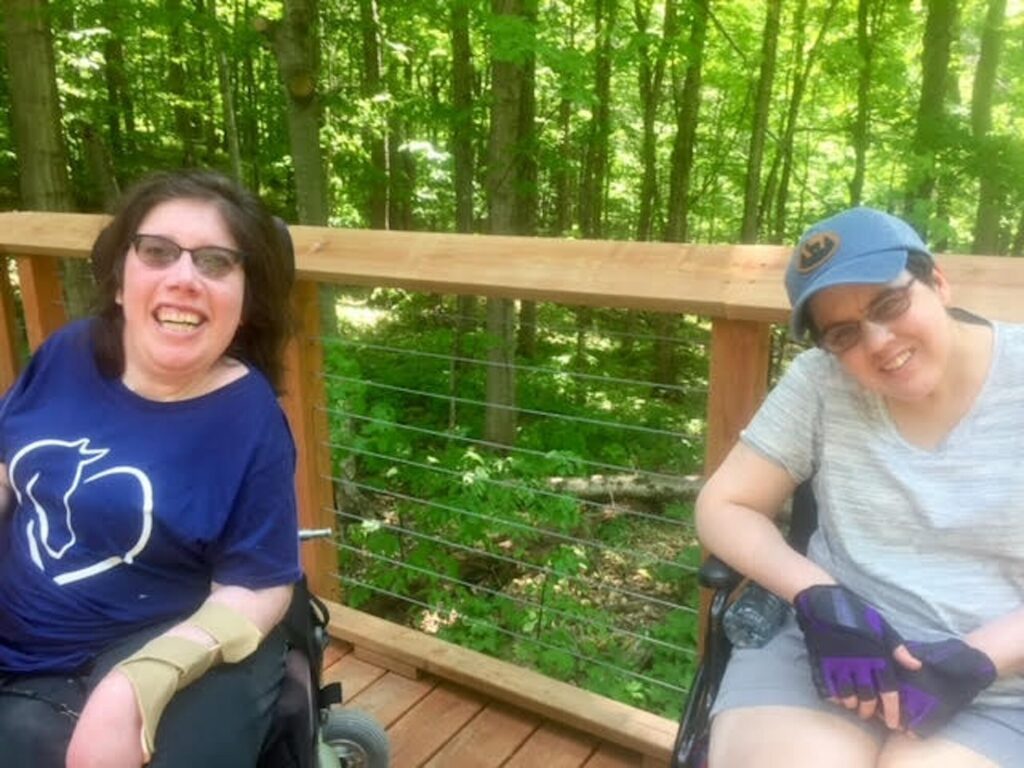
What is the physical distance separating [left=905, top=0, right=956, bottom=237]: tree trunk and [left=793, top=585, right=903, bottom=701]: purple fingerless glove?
4233mm

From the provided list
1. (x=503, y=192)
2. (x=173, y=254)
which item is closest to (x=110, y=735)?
(x=173, y=254)

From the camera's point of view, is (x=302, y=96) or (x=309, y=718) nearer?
(x=309, y=718)

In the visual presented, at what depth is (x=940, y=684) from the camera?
3.76ft

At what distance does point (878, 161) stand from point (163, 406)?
6.76 m

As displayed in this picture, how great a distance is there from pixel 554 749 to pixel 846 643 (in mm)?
980

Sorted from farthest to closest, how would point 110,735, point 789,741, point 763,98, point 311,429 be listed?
point 763,98 < point 311,429 < point 789,741 < point 110,735

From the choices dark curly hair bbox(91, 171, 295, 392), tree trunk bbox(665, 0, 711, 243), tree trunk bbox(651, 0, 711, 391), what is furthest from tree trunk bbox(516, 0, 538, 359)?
dark curly hair bbox(91, 171, 295, 392)

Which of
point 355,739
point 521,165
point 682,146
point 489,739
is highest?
point 682,146

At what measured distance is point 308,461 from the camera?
229 centimetres

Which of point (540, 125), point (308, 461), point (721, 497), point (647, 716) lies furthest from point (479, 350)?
point (721, 497)

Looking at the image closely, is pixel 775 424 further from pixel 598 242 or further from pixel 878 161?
pixel 878 161

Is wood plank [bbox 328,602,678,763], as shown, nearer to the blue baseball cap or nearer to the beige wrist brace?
the beige wrist brace

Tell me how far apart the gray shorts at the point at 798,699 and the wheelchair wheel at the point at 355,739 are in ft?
2.69

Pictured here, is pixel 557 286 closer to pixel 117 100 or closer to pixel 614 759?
pixel 614 759
